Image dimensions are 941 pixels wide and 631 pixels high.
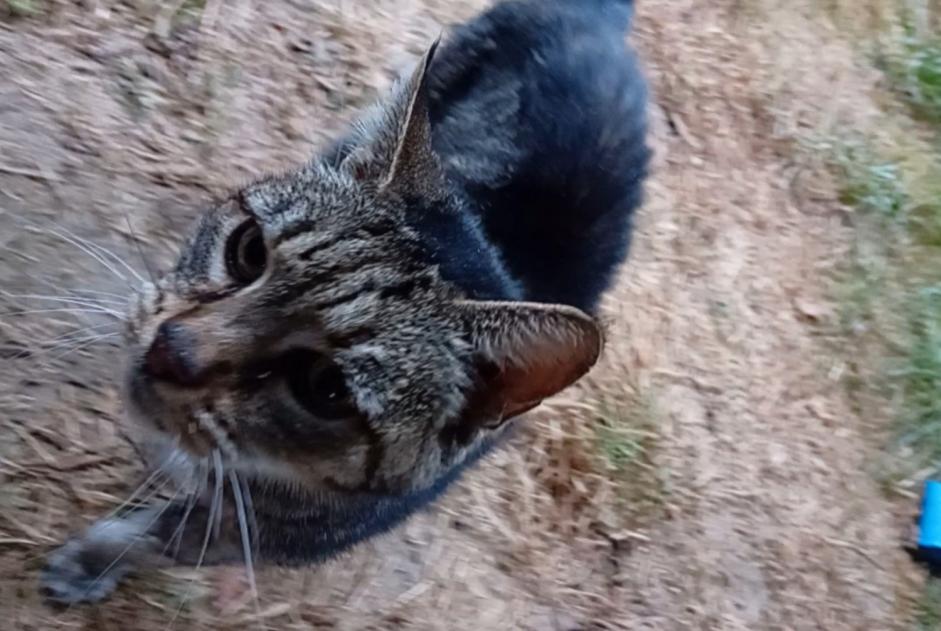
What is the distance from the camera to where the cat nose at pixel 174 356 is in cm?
151

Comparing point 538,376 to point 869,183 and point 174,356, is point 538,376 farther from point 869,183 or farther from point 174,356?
point 869,183

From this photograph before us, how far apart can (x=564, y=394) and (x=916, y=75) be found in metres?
2.11

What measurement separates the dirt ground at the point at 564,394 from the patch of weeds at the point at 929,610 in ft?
0.18

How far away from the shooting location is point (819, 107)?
3.60 meters

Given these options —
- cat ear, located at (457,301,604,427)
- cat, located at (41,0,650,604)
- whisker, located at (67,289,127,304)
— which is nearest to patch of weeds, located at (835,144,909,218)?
cat, located at (41,0,650,604)

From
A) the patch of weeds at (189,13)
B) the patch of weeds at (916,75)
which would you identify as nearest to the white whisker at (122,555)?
the patch of weeds at (189,13)

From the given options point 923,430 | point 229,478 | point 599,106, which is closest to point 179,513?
point 229,478

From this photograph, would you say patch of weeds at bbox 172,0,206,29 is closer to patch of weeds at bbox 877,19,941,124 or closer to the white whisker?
the white whisker

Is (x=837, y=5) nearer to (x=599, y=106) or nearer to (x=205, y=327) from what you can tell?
(x=599, y=106)

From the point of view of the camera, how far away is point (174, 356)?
1520 millimetres

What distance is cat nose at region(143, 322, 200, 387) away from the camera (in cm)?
Result: 151

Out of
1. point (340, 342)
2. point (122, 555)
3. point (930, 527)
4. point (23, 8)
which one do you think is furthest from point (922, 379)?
point (23, 8)

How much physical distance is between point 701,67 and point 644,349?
1.12 metres

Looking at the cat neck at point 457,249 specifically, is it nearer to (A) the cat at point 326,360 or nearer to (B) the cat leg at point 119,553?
(A) the cat at point 326,360
